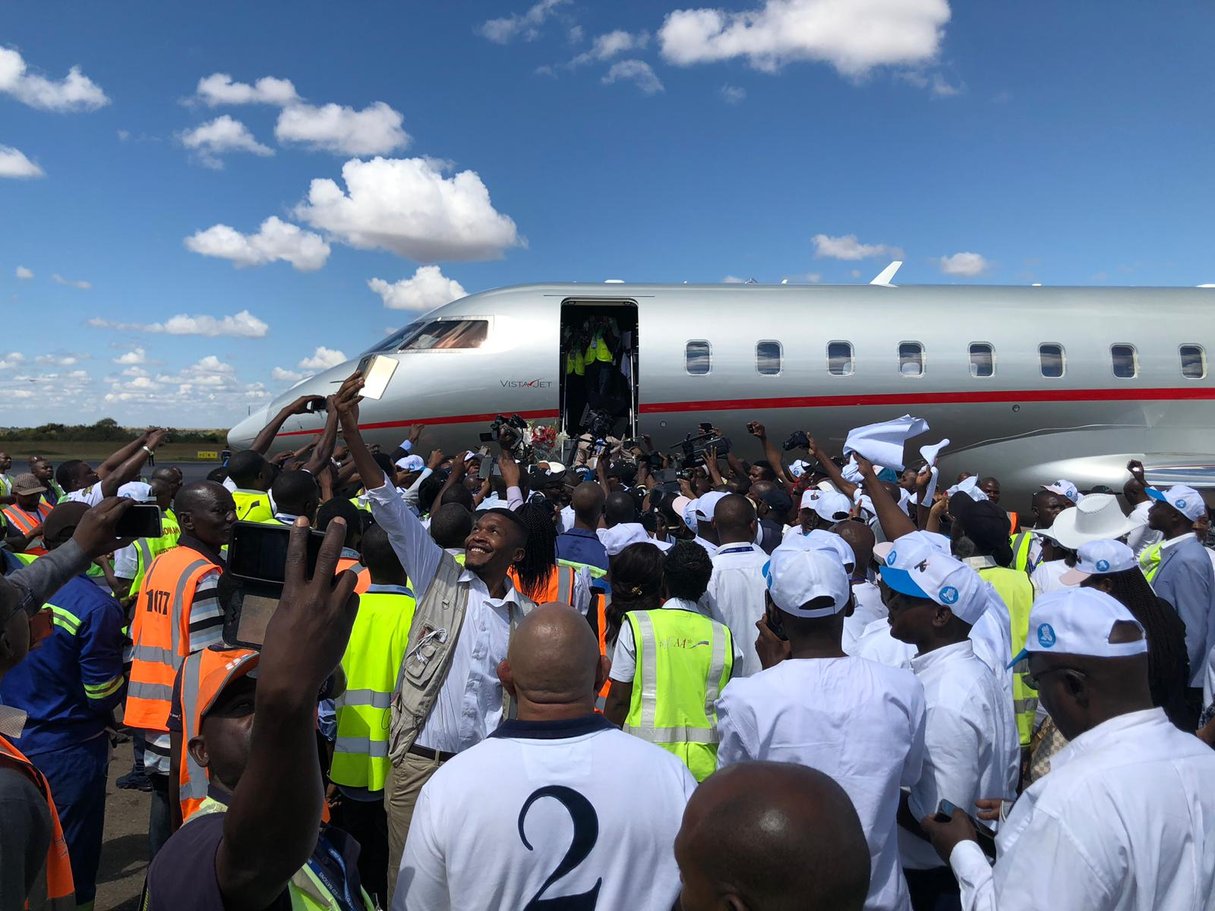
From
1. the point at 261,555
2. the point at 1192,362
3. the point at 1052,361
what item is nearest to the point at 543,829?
the point at 261,555

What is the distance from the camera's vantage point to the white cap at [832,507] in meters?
6.01

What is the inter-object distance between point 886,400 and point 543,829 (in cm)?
1271

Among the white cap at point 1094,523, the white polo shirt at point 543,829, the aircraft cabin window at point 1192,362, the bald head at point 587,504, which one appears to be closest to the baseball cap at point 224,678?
the white polo shirt at point 543,829

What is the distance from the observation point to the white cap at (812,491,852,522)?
601 centimetres

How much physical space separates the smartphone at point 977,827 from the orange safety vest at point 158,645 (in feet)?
9.98

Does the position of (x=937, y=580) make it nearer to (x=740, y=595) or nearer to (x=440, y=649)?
(x=740, y=595)

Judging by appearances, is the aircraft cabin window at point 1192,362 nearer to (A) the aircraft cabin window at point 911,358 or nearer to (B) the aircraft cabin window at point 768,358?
(A) the aircraft cabin window at point 911,358

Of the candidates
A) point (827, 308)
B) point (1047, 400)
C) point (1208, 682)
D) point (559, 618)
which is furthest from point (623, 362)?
point (559, 618)

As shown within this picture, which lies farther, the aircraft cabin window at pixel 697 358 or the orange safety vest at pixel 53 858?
the aircraft cabin window at pixel 697 358

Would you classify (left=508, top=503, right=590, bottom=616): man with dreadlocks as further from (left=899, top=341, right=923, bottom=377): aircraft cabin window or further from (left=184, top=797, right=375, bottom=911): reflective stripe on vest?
(left=899, top=341, right=923, bottom=377): aircraft cabin window

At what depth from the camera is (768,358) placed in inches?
531

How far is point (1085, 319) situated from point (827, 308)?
4.33 meters

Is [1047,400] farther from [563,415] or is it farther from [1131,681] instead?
[1131,681]

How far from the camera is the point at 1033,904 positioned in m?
1.84
